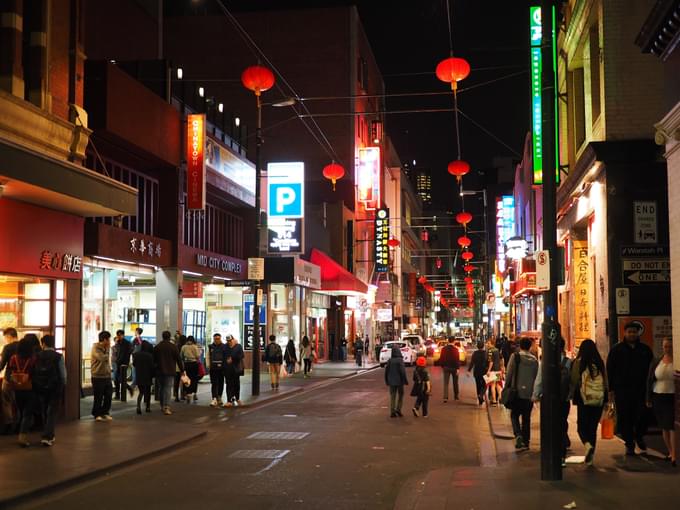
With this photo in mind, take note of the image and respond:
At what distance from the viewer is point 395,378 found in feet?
60.9

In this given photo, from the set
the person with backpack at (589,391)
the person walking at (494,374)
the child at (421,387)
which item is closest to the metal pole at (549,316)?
the person with backpack at (589,391)

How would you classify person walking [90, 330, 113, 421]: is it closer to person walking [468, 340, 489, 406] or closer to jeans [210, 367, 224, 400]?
jeans [210, 367, 224, 400]

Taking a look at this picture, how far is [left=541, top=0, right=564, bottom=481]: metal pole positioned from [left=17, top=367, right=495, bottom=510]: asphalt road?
1764mm

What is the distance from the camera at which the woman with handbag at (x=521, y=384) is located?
42.5 feet

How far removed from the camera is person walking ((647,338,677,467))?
11.3m

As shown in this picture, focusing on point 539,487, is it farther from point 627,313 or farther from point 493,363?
point 493,363

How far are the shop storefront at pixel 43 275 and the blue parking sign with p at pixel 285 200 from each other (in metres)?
12.5

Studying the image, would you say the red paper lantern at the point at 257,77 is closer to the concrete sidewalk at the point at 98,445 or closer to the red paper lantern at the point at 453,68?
the red paper lantern at the point at 453,68

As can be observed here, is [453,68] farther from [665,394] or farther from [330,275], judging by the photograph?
[330,275]

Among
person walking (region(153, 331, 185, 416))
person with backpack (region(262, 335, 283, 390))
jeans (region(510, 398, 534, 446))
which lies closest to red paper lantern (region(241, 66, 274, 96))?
person walking (region(153, 331, 185, 416))

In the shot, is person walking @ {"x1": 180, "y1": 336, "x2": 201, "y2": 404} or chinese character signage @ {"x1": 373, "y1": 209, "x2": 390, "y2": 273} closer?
person walking @ {"x1": 180, "y1": 336, "x2": 201, "y2": 404}

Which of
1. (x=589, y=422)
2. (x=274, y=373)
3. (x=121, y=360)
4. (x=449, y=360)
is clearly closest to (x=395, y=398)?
(x=449, y=360)

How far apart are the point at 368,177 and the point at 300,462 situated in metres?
46.1

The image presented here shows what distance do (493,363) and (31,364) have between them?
40.9ft
